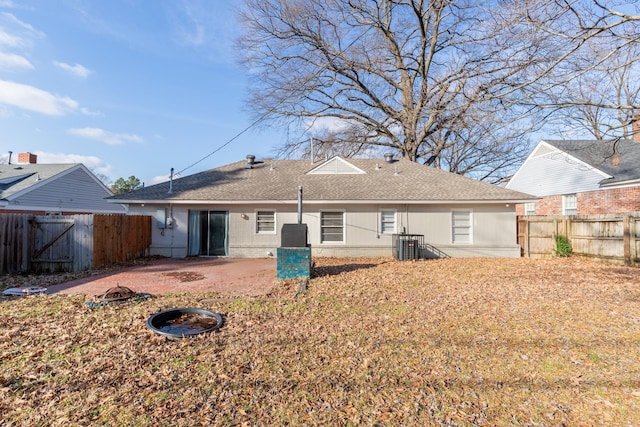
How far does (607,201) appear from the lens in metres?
14.9

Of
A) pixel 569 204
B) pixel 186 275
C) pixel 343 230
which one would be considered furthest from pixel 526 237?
pixel 186 275

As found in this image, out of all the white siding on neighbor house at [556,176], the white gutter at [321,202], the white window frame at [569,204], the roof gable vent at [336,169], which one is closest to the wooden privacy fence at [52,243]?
the white gutter at [321,202]

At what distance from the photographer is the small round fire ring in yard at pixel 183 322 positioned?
181 inches

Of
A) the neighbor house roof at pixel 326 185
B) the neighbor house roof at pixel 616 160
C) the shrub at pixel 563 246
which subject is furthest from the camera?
the neighbor house roof at pixel 616 160

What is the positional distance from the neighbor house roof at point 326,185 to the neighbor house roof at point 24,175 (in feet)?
26.7

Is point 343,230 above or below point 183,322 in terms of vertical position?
above

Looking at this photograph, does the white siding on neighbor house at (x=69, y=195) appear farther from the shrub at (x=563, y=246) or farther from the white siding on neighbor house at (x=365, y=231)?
the shrub at (x=563, y=246)

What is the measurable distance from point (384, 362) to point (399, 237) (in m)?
8.53

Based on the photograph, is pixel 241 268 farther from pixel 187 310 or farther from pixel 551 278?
pixel 551 278

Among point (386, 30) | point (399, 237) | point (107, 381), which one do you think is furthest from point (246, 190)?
point (386, 30)

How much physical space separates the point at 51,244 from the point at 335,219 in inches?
378

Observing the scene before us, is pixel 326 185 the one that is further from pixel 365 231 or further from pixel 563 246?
pixel 563 246

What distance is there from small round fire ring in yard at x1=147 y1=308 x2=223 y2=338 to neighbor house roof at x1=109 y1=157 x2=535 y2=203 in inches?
291

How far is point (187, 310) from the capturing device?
17.9ft
